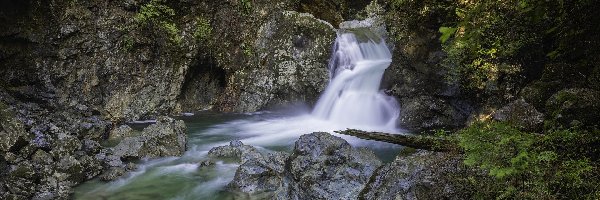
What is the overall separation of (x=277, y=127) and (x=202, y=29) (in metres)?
4.57

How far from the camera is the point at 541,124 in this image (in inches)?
155

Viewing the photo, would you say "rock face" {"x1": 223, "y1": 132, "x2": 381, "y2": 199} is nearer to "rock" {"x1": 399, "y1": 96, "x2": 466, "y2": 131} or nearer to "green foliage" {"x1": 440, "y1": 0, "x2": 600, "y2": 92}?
"green foliage" {"x1": 440, "y1": 0, "x2": 600, "y2": 92}

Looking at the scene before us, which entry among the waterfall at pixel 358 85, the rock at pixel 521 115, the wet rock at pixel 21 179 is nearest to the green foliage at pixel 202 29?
the waterfall at pixel 358 85

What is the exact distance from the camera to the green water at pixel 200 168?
660 centimetres

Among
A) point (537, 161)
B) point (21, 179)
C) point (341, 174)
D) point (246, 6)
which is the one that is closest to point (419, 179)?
point (537, 161)

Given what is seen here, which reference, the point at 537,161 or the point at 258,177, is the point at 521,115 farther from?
the point at 258,177

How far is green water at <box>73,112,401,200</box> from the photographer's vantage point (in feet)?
21.7

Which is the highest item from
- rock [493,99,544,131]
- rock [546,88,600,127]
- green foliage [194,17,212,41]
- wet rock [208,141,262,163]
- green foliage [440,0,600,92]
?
green foliage [194,17,212,41]

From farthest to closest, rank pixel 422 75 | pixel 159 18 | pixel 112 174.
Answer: pixel 159 18 < pixel 422 75 < pixel 112 174

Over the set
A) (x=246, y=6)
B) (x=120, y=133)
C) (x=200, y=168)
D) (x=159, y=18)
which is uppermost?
(x=246, y=6)

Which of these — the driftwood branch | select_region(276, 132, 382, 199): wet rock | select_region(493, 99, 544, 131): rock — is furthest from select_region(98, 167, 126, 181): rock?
select_region(493, 99, 544, 131): rock

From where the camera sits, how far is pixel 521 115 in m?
5.05

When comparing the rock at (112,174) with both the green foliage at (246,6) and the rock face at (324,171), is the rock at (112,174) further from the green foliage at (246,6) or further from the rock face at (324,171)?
the green foliage at (246,6)

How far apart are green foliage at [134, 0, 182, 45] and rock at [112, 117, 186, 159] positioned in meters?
5.15
